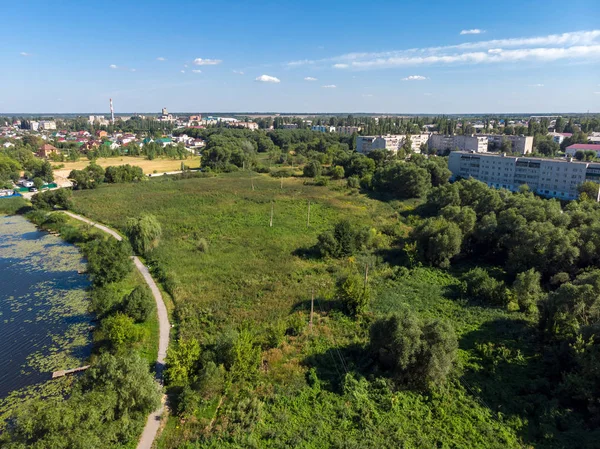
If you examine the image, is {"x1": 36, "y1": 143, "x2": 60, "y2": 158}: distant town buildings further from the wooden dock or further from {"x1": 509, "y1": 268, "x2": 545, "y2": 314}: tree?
{"x1": 509, "y1": 268, "x2": 545, "y2": 314}: tree

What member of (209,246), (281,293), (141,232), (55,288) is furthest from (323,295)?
(55,288)

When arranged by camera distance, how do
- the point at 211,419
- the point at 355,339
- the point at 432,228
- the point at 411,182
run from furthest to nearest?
the point at 411,182 < the point at 432,228 < the point at 355,339 < the point at 211,419

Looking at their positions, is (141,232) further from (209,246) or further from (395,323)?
(395,323)

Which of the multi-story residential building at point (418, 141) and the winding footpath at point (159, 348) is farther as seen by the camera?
the multi-story residential building at point (418, 141)

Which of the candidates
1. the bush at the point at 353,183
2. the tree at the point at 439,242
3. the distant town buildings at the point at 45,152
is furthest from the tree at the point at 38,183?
the tree at the point at 439,242

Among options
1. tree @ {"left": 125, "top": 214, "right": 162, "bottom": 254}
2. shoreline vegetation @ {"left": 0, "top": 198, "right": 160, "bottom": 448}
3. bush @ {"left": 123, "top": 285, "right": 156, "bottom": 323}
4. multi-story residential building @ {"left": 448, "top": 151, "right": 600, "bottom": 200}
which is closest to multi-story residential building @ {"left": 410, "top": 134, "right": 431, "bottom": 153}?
multi-story residential building @ {"left": 448, "top": 151, "right": 600, "bottom": 200}

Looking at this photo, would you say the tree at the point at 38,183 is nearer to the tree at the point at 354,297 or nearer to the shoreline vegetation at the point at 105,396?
the shoreline vegetation at the point at 105,396

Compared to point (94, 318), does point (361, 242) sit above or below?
above

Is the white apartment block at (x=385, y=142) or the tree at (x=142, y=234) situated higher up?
the white apartment block at (x=385, y=142)
